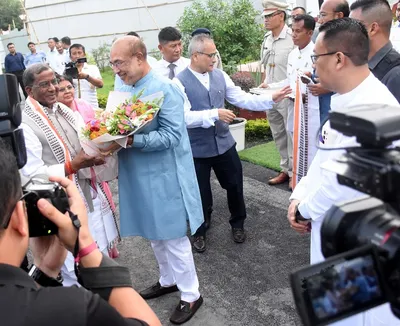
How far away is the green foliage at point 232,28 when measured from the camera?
10.7 m

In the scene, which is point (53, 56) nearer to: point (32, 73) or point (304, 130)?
point (32, 73)

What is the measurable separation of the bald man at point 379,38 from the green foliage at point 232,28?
21.7 ft

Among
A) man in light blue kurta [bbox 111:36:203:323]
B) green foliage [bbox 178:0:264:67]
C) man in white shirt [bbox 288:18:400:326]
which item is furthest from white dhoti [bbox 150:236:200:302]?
green foliage [bbox 178:0:264:67]

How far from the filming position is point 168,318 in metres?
3.62

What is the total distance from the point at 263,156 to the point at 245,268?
3245mm

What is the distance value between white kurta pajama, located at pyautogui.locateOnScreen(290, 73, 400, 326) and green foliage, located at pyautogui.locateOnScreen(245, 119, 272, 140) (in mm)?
5277

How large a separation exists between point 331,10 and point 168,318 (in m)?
3.49

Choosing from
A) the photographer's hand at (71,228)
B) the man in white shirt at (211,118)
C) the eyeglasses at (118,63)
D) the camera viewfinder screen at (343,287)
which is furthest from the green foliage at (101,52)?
the camera viewfinder screen at (343,287)

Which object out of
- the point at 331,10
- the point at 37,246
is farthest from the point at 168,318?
the point at 331,10

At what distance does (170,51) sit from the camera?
5.96 m

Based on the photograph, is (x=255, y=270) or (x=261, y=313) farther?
(x=255, y=270)

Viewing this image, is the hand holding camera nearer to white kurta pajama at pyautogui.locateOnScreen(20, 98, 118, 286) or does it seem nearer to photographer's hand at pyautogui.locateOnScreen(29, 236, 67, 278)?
photographer's hand at pyautogui.locateOnScreen(29, 236, 67, 278)

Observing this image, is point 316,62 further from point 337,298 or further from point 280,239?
point 280,239

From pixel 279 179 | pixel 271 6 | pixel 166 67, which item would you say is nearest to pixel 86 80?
pixel 166 67
